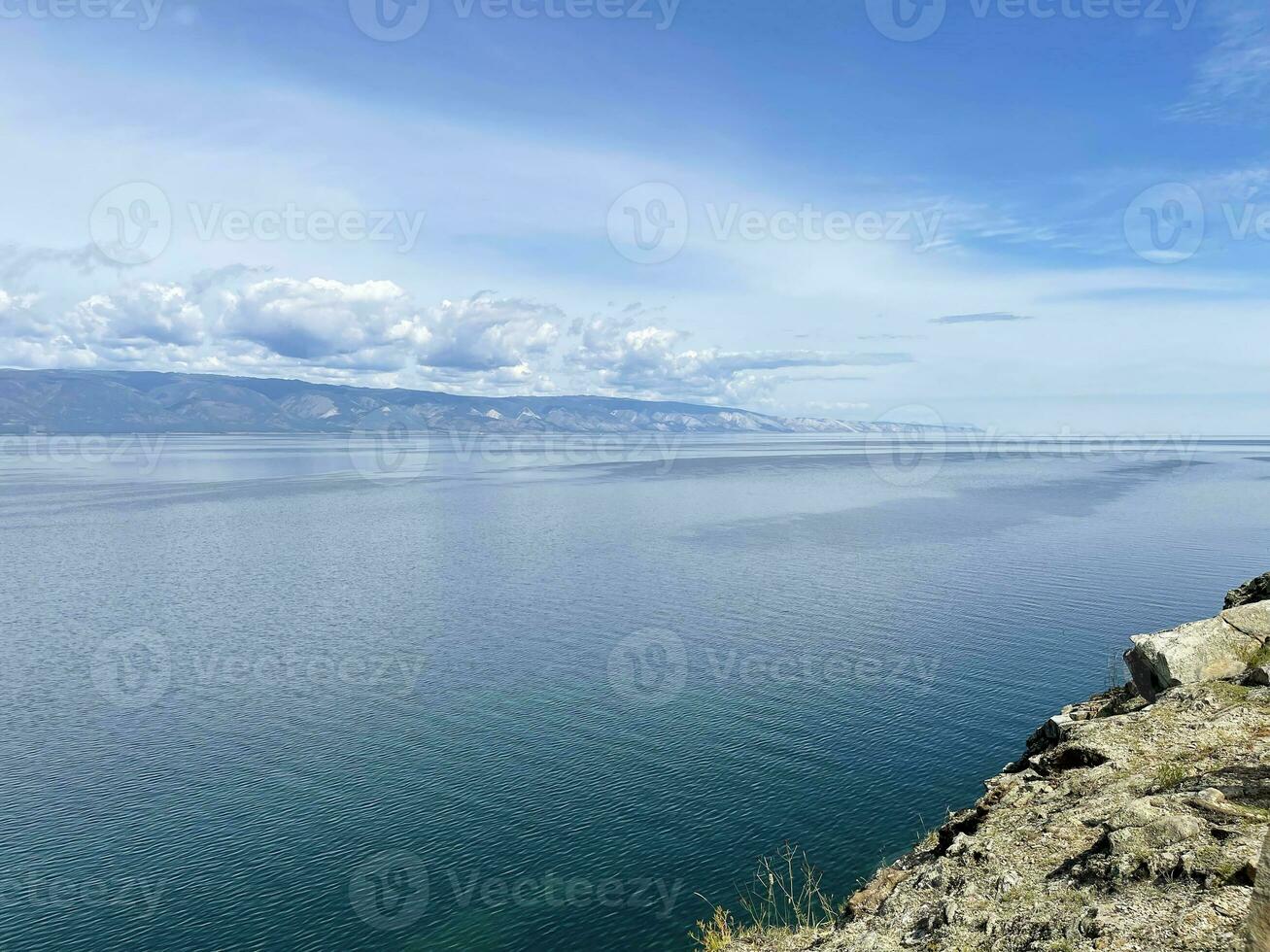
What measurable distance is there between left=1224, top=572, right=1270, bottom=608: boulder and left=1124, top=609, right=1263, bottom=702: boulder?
5.70 m

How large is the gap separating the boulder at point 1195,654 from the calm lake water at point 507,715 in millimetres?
12618

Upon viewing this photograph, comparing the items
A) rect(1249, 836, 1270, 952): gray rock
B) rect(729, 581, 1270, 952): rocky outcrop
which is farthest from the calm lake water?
rect(1249, 836, 1270, 952): gray rock

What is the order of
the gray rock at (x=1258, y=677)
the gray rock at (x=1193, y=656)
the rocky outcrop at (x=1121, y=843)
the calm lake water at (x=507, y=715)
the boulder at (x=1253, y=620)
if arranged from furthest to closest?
1. the calm lake water at (x=507, y=715)
2. the boulder at (x=1253, y=620)
3. the gray rock at (x=1193, y=656)
4. the gray rock at (x=1258, y=677)
5. the rocky outcrop at (x=1121, y=843)

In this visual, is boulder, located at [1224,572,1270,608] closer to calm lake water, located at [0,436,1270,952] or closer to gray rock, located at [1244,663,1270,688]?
gray rock, located at [1244,663,1270,688]

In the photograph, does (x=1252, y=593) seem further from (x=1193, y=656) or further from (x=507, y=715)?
(x=507, y=715)

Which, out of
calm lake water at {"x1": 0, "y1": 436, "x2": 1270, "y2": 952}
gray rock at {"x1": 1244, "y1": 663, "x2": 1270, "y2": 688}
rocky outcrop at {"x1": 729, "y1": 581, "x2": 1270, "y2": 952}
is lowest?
calm lake water at {"x1": 0, "y1": 436, "x2": 1270, "y2": 952}

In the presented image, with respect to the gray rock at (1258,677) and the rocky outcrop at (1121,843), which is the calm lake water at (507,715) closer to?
the rocky outcrop at (1121,843)

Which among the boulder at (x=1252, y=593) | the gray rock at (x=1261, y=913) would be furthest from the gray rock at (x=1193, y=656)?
the gray rock at (x=1261, y=913)

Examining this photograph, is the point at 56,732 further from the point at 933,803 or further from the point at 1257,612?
the point at 1257,612

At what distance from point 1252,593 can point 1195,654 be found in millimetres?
9904

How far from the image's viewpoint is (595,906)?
32125 millimetres

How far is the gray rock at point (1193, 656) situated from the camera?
2747cm

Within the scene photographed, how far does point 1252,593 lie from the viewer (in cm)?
3450

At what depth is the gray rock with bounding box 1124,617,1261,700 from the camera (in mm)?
27469
